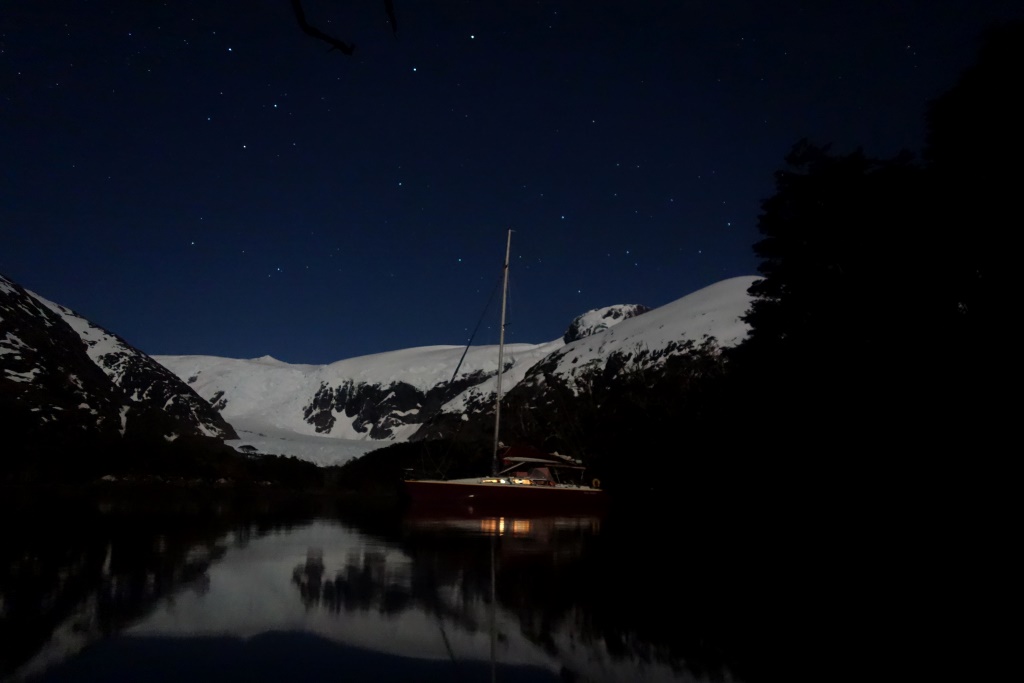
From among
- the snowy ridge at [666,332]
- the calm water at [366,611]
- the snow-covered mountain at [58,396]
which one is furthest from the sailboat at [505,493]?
the snowy ridge at [666,332]

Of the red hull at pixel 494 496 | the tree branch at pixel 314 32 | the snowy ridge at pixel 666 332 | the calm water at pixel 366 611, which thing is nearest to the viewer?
the tree branch at pixel 314 32

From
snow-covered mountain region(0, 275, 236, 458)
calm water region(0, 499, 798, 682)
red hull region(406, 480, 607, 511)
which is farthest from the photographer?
snow-covered mountain region(0, 275, 236, 458)

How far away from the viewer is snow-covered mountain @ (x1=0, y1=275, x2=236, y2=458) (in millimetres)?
74188

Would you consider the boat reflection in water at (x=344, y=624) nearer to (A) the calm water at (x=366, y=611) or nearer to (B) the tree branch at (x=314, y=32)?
(A) the calm water at (x=366, y=611)

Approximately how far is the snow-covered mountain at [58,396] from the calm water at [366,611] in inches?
2604

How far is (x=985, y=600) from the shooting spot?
11242 millimetres

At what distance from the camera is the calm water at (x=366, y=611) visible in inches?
270

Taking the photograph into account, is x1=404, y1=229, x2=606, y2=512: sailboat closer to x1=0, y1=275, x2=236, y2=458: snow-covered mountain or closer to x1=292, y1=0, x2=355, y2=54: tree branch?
x1=292, y1=0, x2=355, y2=54: tree branch

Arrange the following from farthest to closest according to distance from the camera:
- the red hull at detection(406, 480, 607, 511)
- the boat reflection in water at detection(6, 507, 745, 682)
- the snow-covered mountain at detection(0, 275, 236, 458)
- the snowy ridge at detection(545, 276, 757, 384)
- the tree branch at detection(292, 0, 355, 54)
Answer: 1. the snowy ridge at detection(545, 276, 757, 384)
2. the snow-covered mountain at detection(0, 275, 236, 458)
3. the red hull at detection(406, 480, 607, 511)
4. the boat reflection in water at detection(6, 507, 745, 682)
5. the tree branch at detection(292, 0, 355, 54)

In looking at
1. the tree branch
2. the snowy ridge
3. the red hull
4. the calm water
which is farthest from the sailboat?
the snowy ridge

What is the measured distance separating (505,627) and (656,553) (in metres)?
10.6

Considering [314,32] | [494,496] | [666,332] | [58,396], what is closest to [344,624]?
[314,32]

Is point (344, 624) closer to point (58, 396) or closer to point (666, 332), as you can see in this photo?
point (58, 396)

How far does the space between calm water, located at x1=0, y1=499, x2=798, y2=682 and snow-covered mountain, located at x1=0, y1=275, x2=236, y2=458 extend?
6614 cm
